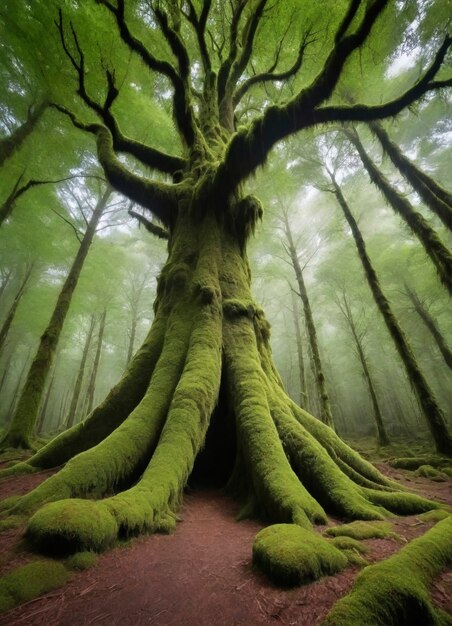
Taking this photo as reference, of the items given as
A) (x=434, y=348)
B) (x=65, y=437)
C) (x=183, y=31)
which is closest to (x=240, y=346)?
(x=65, y=437)

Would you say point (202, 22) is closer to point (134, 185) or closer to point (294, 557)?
point (134, 185)

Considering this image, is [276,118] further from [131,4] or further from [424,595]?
[131,4]

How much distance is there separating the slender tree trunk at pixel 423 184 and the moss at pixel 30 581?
1010 centimetres

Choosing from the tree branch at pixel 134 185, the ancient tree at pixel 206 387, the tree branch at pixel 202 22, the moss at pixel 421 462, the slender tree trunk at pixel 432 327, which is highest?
the tree branch at pixel 202 22

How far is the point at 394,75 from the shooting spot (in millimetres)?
10242

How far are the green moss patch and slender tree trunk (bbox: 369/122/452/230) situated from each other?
983cm

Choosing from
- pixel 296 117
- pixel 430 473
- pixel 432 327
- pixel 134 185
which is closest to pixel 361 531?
pixel 296 117

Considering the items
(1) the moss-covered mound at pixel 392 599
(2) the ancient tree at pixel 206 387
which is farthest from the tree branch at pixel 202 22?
(1) the moss-covered mound at pixel 392 599

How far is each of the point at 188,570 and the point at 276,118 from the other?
4.79 metres

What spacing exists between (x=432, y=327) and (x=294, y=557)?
1869 centimetres

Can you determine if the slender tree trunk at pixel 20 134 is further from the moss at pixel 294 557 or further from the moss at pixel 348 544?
the moss at pixel 348 544

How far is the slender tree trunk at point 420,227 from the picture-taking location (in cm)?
773

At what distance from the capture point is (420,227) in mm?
8562

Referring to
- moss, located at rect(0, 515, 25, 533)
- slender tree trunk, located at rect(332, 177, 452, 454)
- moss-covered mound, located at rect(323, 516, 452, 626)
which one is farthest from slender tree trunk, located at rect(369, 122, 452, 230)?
moss, located at rect(0, 515, 25, 533)
